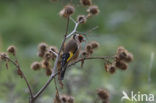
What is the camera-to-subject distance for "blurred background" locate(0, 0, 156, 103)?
3.61 meters

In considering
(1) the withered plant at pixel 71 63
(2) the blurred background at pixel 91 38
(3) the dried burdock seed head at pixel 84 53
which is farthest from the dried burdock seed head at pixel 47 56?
(2) the blurred background at pixel 91 38

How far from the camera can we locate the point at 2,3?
7863 millimetres

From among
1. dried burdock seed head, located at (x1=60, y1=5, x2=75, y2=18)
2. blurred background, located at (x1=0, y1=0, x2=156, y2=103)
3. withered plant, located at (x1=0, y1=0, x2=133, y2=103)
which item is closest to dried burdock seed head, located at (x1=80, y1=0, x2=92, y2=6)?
withered plant, located at (x1=0, y1=0, x2=133, y2=103)

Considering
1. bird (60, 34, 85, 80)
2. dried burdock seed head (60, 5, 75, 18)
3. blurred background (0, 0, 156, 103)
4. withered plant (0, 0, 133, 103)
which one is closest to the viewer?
withered plant (0, 0, 133, 103)

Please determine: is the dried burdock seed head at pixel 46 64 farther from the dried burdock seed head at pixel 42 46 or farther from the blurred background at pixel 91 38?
the blurred background at pixel 91 38

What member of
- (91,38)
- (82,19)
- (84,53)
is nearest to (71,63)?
(84,53)

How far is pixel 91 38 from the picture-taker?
17.5 ft

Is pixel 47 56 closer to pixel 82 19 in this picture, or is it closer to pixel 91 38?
pixel 82 19

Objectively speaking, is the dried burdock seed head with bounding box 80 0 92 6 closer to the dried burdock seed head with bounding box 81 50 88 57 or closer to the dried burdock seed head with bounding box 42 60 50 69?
the dried burdock seed head with bounding box 81 50 88 57

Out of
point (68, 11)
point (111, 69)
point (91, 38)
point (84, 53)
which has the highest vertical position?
point (91, 38)

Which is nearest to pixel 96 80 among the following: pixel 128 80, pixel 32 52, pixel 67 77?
pixel 128 80

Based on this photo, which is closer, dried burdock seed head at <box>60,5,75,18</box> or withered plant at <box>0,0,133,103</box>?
withered plant at <box>0,0,133,103</box>

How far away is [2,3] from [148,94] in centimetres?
539

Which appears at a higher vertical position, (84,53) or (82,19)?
(82,19)
